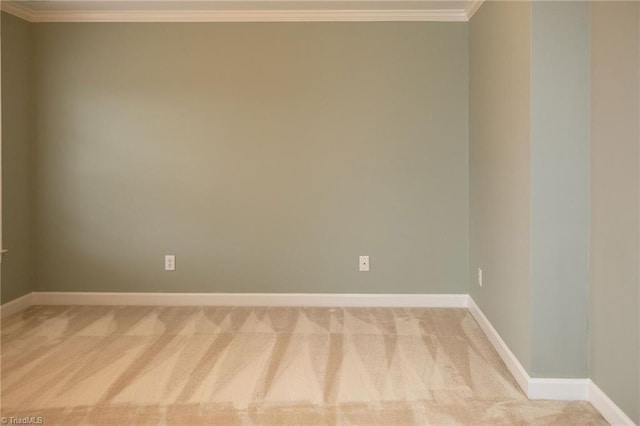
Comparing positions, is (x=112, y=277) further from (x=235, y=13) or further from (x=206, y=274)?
(x=235, y=13)

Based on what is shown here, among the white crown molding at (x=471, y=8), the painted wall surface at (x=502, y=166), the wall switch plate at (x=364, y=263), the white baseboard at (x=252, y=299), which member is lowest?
the white baseboard at (x=252, y=299)

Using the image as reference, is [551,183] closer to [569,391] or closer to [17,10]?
[569,391]

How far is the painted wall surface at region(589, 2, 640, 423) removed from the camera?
2.00 m

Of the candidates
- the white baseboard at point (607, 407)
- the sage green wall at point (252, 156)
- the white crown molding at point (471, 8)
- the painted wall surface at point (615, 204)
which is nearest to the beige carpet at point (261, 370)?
the white baseboard at point (607, 407)

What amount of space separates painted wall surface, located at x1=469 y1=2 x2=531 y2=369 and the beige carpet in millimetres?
338

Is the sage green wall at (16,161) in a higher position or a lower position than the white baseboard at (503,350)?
higher

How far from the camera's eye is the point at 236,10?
153 inches

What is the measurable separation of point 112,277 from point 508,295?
3.12 meters

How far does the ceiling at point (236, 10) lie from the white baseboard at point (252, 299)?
2255 mm

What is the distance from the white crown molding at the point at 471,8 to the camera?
3.54 meters

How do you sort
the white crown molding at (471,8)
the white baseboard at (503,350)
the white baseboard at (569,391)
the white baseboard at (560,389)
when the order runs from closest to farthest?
the white baseboard at (569,391), the white baseboard at (560,389), the white baseboard at (503,350), the white crown molding at (471,8)

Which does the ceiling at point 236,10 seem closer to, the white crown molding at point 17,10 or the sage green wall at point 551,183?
the white crown molding at point 17,10

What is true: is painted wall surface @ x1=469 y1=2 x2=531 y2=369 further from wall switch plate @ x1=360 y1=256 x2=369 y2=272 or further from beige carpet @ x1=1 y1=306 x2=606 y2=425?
wall switch plate @ x1=360 y1=256 x2=369 y2=272

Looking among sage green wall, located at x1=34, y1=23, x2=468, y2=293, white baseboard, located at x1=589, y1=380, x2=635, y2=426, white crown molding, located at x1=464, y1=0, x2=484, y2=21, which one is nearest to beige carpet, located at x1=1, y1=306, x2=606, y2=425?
white baseboard, located at x1=589, y1=380, x2=635, y2=426
